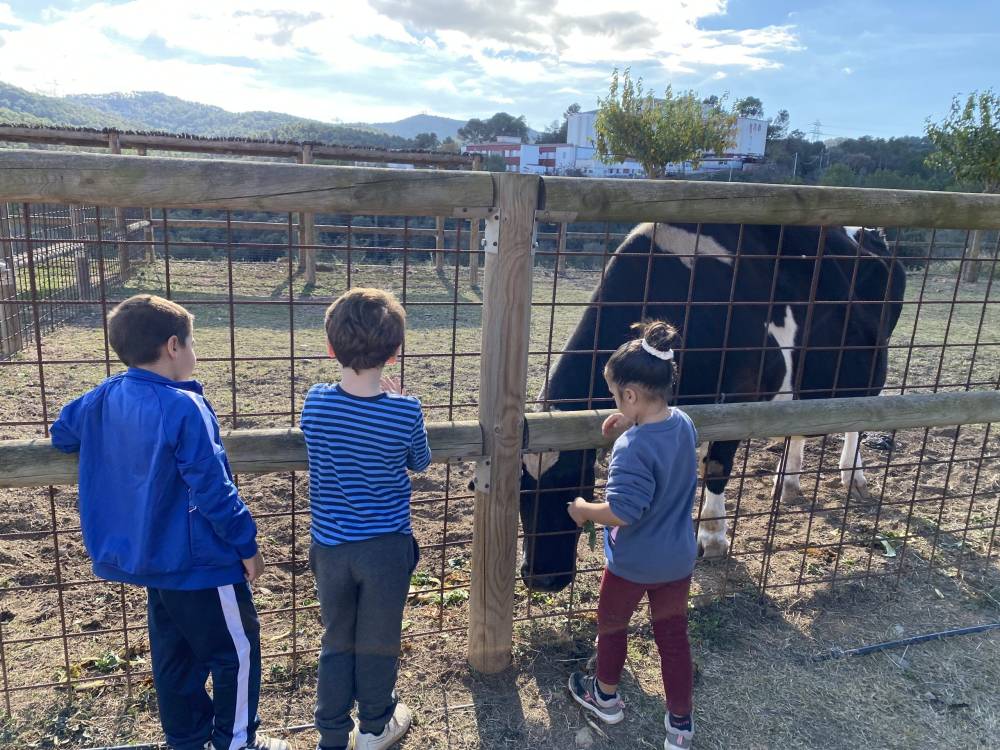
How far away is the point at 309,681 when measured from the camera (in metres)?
2.83

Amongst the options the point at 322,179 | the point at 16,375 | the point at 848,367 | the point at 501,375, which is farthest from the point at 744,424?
the point at 16,375

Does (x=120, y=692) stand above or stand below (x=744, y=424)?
below

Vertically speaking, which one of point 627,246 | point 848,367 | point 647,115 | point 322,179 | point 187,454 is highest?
point 647,115

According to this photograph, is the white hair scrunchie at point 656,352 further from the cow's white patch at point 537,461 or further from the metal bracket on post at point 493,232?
the cow's white patch at point 537,461

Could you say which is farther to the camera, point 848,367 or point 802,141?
point 802,141

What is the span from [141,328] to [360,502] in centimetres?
79

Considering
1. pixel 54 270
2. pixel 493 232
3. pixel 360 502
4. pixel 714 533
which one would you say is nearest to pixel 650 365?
pixel 493 232

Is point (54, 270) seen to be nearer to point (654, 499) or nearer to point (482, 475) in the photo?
point (482, 475)

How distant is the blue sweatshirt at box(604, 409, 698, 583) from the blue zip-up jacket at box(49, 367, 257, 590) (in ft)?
3.82

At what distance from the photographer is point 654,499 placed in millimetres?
2375

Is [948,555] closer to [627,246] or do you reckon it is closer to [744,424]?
[744,424]

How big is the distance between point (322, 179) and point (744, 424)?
1.97 metres

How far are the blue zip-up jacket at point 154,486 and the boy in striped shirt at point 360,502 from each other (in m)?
0.27

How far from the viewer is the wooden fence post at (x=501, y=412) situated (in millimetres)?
2506
